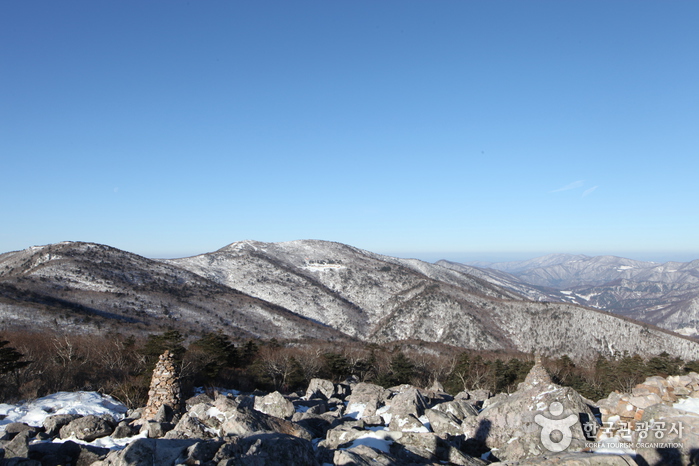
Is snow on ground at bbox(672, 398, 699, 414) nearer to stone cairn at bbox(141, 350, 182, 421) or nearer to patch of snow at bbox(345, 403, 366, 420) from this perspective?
patch of snow at bbox(345, 403, 366, 420)

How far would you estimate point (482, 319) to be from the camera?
10294 centimetres

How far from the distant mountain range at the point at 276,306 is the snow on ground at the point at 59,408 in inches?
1687

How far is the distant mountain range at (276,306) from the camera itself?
226 ft

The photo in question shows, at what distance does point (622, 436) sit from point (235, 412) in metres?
11.8

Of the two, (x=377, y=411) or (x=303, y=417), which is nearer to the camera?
(x=303, y=417)

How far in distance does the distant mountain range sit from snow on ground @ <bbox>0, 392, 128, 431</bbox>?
42848 millimetres

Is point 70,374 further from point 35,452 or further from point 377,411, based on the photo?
point 377,411

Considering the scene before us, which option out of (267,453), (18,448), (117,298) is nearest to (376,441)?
(267,453)

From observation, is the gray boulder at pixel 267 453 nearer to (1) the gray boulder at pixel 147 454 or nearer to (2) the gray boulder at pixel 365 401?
(1) the gray boulder at pixel 147 454

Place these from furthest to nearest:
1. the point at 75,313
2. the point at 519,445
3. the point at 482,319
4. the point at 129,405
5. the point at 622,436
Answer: the point at 482,319, the point at 75,313, the point at 129,405, the point at 519,445, the point at 622,436

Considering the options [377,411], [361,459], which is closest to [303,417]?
[377,411]

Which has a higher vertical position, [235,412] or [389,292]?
[235,412]

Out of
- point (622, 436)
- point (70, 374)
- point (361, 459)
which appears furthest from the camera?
point (70, 374)

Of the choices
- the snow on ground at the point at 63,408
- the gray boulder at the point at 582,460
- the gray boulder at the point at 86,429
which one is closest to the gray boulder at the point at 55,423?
the gray boulder at the point at 86,429
